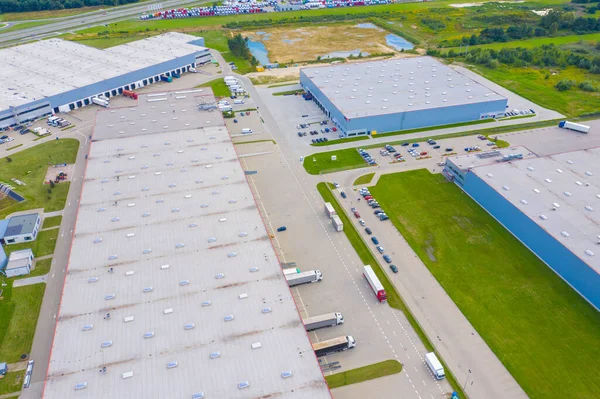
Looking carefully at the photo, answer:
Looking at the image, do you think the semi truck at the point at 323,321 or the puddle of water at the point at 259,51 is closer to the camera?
the semi truck at the point at 323,321

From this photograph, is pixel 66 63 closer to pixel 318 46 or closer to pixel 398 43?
pixel 318 46

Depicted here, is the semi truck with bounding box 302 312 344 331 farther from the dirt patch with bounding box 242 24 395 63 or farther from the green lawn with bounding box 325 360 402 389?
the dirt patch with bounding box 242 24 395 63

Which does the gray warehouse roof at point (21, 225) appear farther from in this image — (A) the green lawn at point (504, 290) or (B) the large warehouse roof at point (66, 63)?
(A) the green lawn at point (504, 290)

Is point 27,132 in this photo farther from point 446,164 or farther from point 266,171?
point 446,164


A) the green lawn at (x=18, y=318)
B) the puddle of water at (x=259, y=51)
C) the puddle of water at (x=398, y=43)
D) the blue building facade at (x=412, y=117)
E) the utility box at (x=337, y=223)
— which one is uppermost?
the puddle of water at (x=398, y=43)

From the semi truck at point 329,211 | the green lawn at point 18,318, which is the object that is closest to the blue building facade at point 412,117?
the semi truck at point 329,211

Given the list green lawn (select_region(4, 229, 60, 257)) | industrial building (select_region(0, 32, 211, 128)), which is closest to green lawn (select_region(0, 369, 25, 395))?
green lawn (select_region(4, 229, 60, 257))
